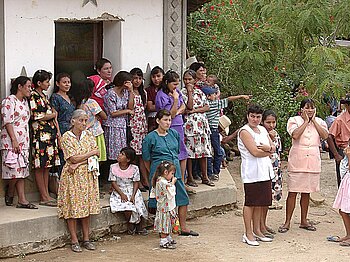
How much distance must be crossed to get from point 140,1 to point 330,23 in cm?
367

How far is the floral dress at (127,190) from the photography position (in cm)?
782

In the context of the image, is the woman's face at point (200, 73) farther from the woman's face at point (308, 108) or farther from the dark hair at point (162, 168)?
the dark hair at point (162, 168)

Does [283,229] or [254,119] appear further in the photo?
[283,229]

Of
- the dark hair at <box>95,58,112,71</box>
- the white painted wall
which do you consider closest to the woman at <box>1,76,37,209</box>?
the white painted wall

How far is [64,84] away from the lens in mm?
7691

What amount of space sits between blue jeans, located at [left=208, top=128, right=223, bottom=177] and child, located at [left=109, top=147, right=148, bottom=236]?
68.8 inches

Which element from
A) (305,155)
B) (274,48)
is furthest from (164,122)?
(274,48)

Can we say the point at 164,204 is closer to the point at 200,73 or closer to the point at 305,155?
the point at 305,155

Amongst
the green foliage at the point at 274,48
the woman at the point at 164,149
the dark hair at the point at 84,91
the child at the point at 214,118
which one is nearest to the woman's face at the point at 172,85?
the woman at the point at 164,149

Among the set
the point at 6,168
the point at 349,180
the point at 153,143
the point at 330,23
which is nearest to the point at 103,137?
the point at 153,143

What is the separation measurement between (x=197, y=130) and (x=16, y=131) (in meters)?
2.44

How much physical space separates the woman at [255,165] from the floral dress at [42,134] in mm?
2041

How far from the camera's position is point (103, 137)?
8.12 meters

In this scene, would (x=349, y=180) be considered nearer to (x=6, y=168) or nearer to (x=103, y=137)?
(x=103, y=137)
